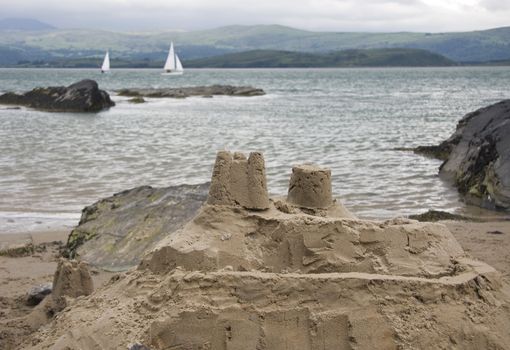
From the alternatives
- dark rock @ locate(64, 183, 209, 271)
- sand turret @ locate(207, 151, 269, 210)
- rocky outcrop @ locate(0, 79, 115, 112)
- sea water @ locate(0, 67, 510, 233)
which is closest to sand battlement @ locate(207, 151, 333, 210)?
sand turret @ locate(207, 151, 269, 210)

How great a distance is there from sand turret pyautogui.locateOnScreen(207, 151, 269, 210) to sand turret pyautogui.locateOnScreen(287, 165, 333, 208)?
17.3 inches

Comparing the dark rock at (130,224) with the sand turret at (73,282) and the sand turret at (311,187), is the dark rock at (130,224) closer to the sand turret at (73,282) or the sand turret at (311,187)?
the sand turret at (73,282)

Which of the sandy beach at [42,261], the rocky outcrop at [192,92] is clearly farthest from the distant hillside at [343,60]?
the sandy beach at [42,261]

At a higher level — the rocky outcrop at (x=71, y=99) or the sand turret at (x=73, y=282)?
the sand turret at (x=73, y=282)

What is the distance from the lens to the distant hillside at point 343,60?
159 meters

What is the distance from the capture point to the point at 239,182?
4957 mm

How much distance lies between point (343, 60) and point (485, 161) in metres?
149

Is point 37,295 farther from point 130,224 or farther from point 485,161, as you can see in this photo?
point 485,161

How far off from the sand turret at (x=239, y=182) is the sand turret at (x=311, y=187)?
0.44m

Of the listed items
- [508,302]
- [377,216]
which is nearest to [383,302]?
[508,302]

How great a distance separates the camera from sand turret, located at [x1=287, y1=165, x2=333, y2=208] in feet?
17.5

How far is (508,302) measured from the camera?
4.65 metres

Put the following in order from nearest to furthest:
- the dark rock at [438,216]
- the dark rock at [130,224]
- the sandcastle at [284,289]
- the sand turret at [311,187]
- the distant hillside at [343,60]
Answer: the sandcastle at [284,289] → the sand turret at [311,187] → the dark rock at [130,224] → the dark rock at [438,216] → the distant hillside at [343,60]

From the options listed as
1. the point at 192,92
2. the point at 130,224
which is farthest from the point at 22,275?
the point at 192,92
